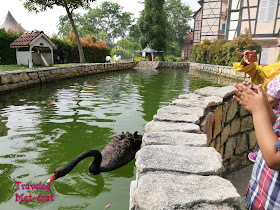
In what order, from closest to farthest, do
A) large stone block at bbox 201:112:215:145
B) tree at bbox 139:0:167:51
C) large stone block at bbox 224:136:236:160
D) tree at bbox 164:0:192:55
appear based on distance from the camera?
large stone block at bbox 201:112:215:145
large stone block at bbox 224:136:236:160
tree at bbox 139:0:167:51
tree at bbox 164:0:192:55

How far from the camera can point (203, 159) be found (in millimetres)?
1607

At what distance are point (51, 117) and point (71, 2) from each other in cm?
1399

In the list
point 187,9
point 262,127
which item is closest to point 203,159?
point 262,127

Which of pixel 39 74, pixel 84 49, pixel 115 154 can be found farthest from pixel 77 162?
pixel 84 49

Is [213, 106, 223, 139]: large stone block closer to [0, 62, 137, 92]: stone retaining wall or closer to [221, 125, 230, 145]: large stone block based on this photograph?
[221, 125, 230, 145]: large stone block

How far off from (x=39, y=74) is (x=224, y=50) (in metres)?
14.8

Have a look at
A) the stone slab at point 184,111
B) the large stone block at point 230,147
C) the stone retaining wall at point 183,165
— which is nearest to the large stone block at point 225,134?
the large stone block at point 230,147

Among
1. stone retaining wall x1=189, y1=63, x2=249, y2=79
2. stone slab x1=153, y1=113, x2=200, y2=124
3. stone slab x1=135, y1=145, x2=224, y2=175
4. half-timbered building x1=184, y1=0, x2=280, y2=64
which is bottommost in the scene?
stone slab x1=135, y1=145, x2=224, y2=175

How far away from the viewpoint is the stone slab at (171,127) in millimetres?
2213

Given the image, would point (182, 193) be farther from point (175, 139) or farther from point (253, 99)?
point (175, 139)

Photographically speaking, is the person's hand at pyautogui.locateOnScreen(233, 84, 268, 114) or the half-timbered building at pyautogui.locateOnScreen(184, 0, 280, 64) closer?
the person's hand at pyautogui.locateOnScreen(233, 84, 268, 114)

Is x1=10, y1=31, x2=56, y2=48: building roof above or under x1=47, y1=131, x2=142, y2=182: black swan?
above

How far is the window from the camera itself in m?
18.1

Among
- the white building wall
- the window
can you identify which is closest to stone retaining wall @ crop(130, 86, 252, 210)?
the white building wall
